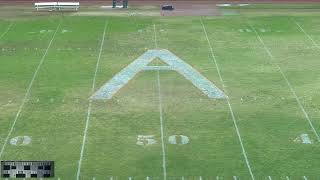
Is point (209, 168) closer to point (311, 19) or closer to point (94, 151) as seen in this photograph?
point (94, 151)

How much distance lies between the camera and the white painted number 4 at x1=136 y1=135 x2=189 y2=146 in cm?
2108

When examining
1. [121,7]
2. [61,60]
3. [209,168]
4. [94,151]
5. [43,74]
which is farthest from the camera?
[121,7]

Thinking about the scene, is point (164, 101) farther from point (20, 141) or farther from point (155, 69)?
point (20, 141)

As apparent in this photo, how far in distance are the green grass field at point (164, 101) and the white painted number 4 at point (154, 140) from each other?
0.18 m

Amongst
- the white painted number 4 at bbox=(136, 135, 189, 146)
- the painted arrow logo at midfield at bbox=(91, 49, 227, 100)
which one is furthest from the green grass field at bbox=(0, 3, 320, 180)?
the painted arrow logo at midfield at bbox=(91, 49, 227, 100)

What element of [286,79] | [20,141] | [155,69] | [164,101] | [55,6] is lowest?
[55,6]

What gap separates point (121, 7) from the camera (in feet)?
144

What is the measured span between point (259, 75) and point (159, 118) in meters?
6.40

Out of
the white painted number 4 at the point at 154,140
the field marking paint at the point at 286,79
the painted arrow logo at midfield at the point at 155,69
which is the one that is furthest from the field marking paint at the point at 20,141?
the field marking paint at the point at 286,79

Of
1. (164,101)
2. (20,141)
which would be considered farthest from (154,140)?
(164,101)

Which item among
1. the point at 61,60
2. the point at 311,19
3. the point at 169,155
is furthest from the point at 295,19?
the point at 169,155

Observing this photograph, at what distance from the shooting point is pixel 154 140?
2133cm

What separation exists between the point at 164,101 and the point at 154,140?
12.9 feet

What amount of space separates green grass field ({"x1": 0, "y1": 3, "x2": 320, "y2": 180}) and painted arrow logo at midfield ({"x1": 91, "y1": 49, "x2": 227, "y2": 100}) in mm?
291
